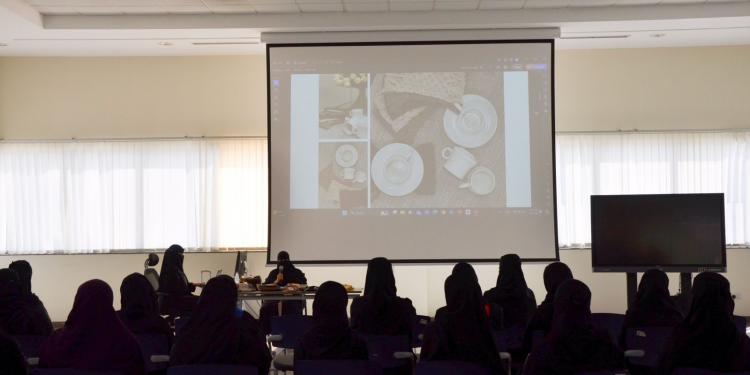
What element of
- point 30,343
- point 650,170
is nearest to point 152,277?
point 30,343

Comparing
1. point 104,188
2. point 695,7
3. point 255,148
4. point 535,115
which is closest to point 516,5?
point 535,115

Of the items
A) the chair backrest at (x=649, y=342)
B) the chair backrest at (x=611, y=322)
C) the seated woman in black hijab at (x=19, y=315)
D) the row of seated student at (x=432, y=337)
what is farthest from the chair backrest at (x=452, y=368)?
the seated woman in black hijab at (x=19, y=315)

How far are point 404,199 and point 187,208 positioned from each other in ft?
10.1

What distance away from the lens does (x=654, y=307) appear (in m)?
Result: 5.21

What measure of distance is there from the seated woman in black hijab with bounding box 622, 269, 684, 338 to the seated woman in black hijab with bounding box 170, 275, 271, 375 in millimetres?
2496

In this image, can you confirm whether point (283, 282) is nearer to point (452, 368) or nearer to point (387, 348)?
point (387, 348)

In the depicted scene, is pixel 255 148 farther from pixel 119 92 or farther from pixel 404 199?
pixel 404 199

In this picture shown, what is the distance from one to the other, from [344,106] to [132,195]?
326 centimetres

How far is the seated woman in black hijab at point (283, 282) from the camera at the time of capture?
7816mm

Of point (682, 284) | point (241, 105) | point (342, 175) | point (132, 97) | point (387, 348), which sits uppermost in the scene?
point (132, 97)

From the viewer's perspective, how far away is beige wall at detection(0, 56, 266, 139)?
32.2 feet

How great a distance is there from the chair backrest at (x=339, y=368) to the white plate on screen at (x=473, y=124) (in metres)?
4.84

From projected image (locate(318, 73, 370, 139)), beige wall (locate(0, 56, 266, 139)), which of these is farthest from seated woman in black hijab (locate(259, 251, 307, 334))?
beige wall (locate(0, 56, 266, 139))

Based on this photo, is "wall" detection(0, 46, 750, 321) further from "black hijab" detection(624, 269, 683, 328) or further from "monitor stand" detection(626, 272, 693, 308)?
"black hijab" detection(624, 269, 683, 328)
